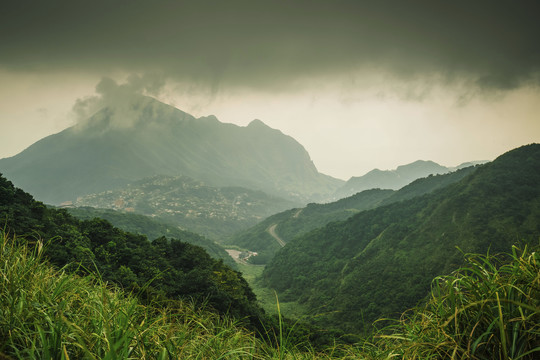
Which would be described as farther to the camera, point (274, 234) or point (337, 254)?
point (274, 234)

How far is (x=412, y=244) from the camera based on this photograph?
180 feet

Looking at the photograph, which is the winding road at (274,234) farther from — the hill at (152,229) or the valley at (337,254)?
the valley at (337,254)

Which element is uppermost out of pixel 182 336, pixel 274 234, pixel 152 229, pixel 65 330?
pixel 65 330

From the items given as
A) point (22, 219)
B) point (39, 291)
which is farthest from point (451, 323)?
point (22, 219)

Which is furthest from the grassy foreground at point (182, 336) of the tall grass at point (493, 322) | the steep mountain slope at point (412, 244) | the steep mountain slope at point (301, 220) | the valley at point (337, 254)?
the steep mountain slope at point (301, 220)

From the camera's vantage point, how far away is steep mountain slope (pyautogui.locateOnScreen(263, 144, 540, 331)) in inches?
1713

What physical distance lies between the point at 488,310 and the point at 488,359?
1.51 feet

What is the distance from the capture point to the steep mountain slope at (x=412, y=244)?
1713 inches

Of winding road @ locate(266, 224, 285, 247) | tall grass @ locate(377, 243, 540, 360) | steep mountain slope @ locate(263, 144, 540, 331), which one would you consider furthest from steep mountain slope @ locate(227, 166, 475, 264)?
tall grass @ locate(377, 243, 540, 360)

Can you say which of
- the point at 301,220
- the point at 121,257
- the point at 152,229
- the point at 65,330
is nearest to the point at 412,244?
the point at 121,257

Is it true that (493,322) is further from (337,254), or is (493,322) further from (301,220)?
(301,220)

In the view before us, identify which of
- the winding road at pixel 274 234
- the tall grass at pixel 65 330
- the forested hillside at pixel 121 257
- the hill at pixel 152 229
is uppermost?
the tall grass at pixel 65 330

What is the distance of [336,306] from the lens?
1984 inches

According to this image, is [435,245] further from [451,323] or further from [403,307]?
[451,323]
